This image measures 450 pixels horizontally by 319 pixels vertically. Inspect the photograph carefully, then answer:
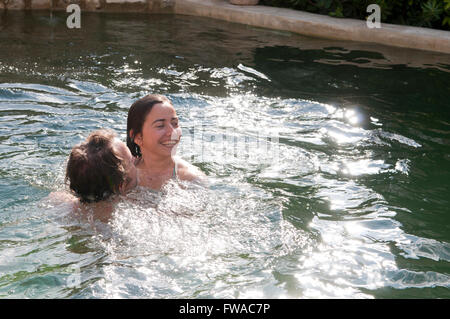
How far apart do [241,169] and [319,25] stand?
19.2ft

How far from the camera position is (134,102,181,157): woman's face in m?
5.10

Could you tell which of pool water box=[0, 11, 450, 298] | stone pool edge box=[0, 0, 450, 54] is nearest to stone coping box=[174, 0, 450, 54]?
stone pool edge box=[0, 0, 450, 54]

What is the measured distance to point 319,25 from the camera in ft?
36.5

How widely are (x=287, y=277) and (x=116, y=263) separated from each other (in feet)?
3.69

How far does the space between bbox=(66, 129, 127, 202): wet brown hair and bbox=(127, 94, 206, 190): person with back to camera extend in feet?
1.67

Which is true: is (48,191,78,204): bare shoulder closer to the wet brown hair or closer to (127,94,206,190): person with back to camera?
the wet brown hair

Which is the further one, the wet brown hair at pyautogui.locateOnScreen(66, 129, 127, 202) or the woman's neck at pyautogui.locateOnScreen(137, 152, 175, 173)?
the woman's neck at pyautogui.locateOnScreen(137, 152, 175, 173)

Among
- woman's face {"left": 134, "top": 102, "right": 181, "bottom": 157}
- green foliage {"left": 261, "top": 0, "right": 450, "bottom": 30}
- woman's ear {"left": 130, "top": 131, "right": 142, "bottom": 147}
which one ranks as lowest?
woman's ear {"left": 130, "top": 131, "right": 142, "bottom": 147}

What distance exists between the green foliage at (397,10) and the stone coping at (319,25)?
34 cm

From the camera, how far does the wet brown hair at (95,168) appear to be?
4523 millimetres

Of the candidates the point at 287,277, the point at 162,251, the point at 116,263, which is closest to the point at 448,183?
the point at 287,277

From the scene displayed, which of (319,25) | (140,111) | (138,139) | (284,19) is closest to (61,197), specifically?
(138,139)

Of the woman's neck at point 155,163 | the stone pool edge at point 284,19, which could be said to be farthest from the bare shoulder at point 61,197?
the stone pool edge at point 284,19

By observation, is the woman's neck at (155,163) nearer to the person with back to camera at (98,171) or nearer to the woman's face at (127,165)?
the woman's face at (127,165)
